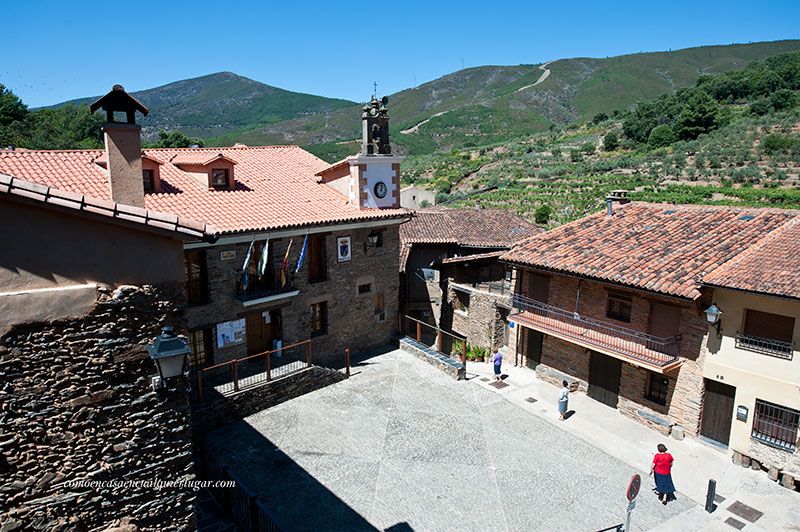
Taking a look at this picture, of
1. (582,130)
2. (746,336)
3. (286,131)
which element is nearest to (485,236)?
(746,336)

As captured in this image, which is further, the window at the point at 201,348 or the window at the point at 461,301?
the window at the point at 461,301

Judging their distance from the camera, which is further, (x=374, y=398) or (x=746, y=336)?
(x=374, y=398)

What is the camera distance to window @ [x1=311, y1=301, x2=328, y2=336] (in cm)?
1905

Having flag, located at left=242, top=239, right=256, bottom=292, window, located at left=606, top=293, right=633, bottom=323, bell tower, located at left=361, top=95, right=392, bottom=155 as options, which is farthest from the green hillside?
flag, located at left=242, top=239, right=256, bottom=292

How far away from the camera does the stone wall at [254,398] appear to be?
1457 cm

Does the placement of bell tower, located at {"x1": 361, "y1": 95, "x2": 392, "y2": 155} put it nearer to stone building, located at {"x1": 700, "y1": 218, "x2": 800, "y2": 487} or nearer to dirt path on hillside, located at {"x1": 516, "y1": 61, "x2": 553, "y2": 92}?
stone building, located at {"x1": 700, "y1": 218, "x2": 800, "y2": 487}

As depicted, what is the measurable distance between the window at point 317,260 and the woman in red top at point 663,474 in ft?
38.4

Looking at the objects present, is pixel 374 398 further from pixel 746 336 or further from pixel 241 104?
pixel 241 104

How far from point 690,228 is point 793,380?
21.1ft

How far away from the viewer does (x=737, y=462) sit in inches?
546

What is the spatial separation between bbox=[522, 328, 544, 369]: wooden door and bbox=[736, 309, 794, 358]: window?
7.16 metres

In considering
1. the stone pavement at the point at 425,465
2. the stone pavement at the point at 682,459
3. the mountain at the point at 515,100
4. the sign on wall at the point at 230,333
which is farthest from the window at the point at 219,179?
the mountain at the point at 515,100

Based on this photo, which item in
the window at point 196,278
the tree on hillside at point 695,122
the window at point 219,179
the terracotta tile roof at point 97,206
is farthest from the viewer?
the tree on hillside at point 695,122

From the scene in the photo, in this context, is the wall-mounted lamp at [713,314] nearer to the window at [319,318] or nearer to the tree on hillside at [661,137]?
the window at [319,318]
